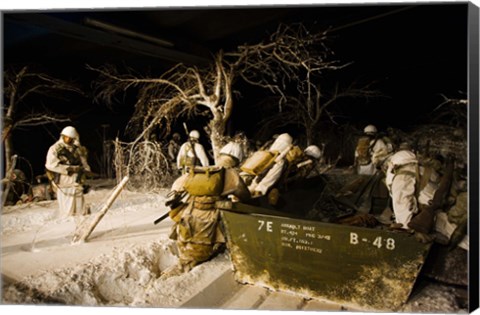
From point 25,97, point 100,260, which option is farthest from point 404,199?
point 25,97

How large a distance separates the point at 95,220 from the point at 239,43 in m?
2.01

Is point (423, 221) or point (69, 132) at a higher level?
point (69, 132)

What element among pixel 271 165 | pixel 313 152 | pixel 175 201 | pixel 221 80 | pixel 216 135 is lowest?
pixel 175 201

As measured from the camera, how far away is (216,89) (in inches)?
130

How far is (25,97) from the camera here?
11.0 feet

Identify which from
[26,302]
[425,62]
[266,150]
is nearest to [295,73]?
[266,150]

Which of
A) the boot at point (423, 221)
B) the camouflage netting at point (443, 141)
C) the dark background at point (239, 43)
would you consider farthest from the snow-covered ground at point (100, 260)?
the camouflage netting at point (443, 141)

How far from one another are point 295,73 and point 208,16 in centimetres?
86

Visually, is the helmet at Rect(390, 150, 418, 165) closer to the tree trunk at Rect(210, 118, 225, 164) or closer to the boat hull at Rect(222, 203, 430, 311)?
the boat hull at Rect(222, 203, 430, 311)

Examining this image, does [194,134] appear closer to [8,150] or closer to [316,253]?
[316,253]

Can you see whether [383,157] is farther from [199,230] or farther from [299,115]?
[199,230]

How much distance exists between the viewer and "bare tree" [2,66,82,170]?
3.33m

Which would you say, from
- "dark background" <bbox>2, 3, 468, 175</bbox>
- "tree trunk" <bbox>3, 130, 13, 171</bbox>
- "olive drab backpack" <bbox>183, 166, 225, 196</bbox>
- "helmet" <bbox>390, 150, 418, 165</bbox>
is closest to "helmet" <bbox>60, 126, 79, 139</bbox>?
"dark background" <bbox>2, 3, 468, 175</bbox>

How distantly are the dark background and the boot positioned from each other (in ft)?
2.23
